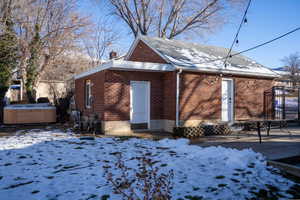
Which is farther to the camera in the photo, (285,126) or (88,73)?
(285,126)

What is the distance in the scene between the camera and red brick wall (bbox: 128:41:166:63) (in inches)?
422

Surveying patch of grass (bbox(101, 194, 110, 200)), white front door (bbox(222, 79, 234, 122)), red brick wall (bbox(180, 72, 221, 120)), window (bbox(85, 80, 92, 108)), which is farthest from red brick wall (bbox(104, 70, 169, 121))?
patch of grass (bbox(101, 194, 110, 200))

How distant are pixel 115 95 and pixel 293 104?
10.3 metres

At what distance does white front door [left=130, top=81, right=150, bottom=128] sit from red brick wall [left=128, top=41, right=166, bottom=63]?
1685 mm

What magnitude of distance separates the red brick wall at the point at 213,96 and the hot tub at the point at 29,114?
7.95 m

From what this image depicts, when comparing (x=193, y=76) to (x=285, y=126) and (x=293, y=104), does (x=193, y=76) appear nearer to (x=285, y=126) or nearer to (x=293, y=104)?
(x=285, y=126)

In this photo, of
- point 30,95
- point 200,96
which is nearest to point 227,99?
point 200,96

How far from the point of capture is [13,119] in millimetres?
11883

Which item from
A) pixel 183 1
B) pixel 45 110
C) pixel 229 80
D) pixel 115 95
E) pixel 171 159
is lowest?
pixel 171 159

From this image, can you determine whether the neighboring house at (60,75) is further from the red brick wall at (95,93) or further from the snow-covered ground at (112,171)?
the snow-covered ground at (112,171)

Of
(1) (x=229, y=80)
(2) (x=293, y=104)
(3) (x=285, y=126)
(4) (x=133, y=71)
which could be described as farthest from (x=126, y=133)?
(2) (x=293, y=104)

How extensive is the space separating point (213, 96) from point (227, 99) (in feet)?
3.27

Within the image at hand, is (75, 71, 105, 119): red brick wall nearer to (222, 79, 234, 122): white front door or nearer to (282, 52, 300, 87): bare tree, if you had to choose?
(222, 79, 234, 122): white front door

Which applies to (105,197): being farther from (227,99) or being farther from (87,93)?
(227,99)
